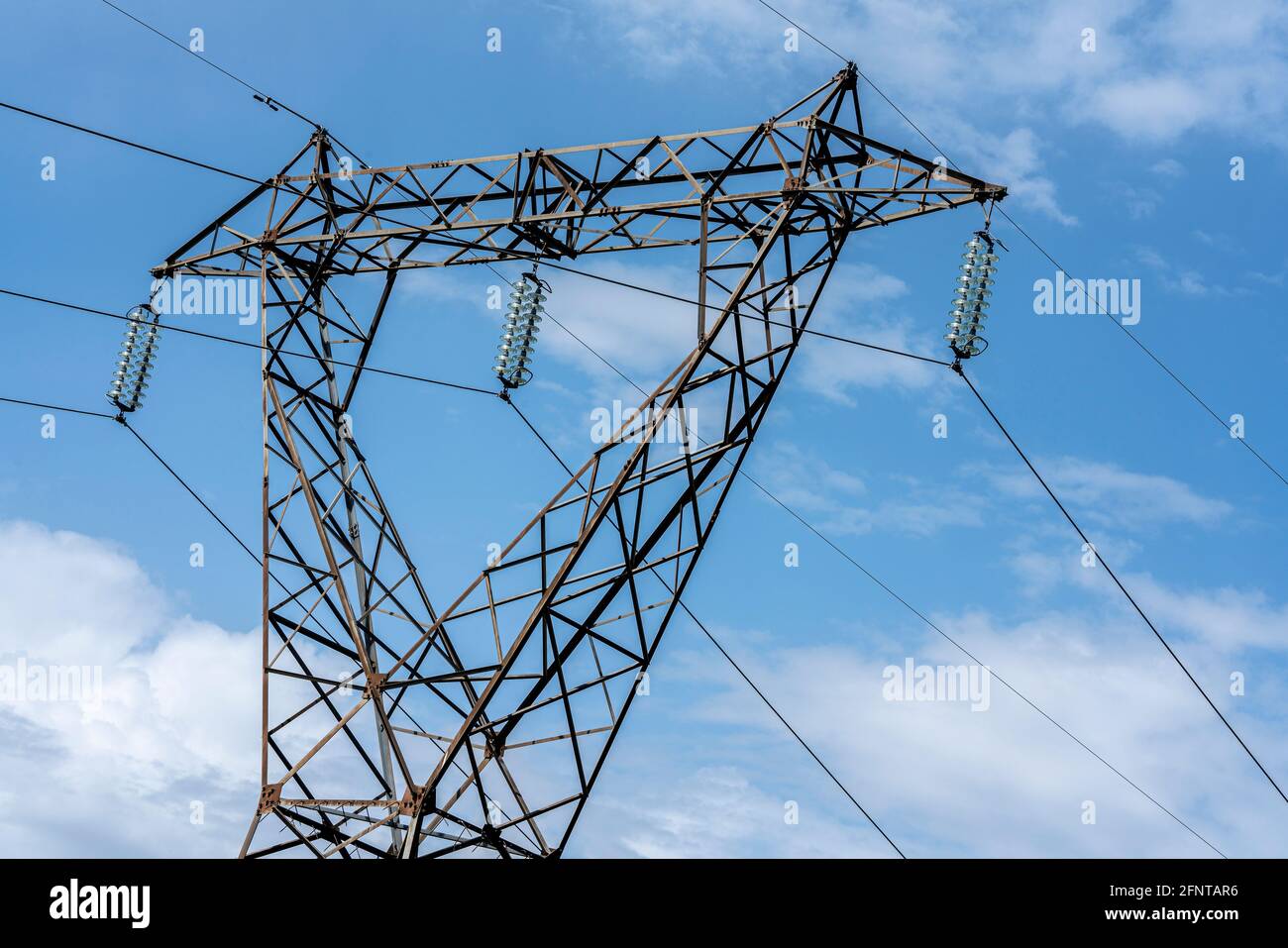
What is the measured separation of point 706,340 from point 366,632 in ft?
23.9

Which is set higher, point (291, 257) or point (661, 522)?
point (291, 257)

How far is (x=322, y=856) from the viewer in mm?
21500

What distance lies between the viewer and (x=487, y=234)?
905 inches
